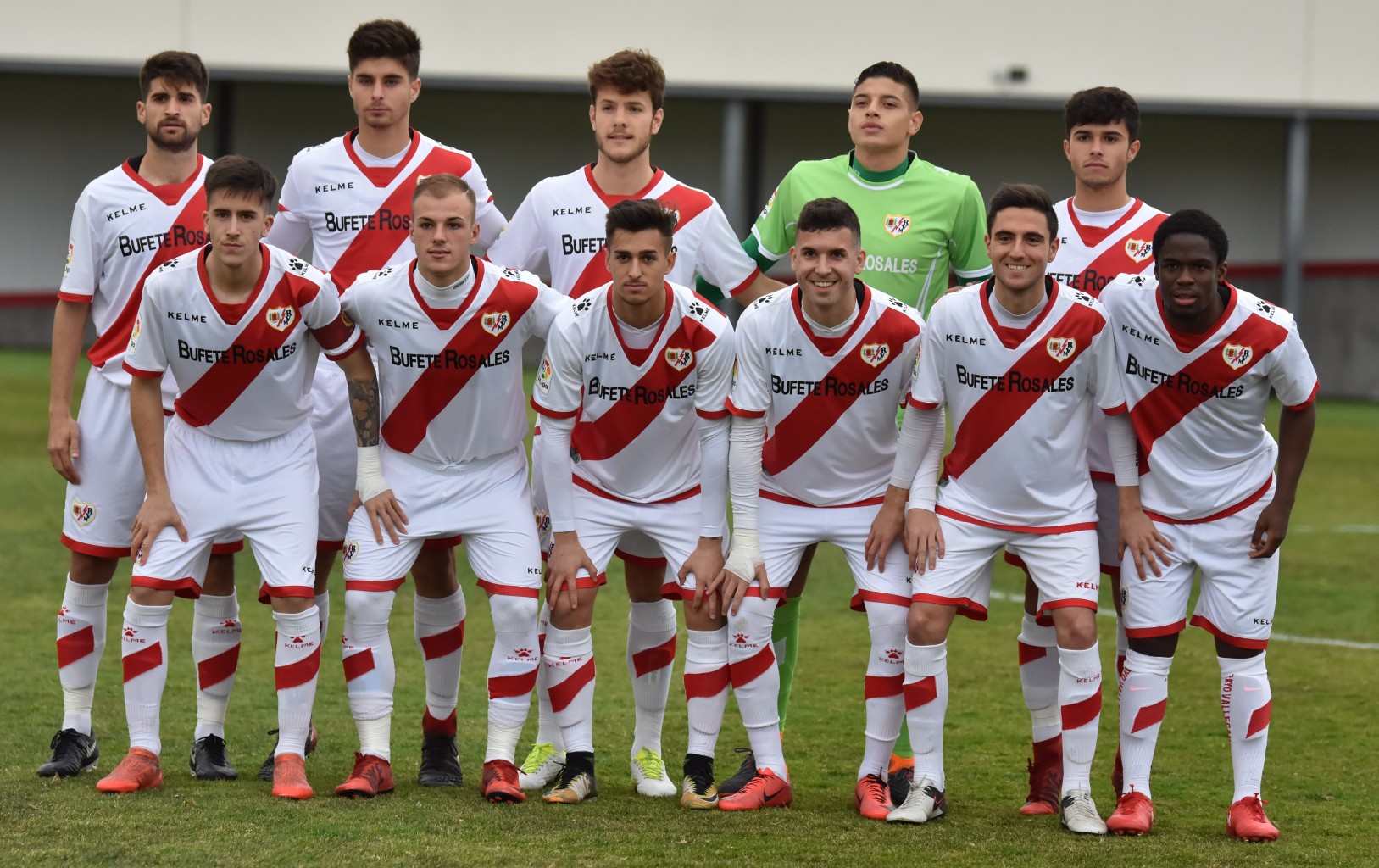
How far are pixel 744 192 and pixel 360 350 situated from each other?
20.8m

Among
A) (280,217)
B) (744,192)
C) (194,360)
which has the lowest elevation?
(194,360)

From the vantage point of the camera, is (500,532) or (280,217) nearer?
(500,532)

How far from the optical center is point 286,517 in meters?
5.00

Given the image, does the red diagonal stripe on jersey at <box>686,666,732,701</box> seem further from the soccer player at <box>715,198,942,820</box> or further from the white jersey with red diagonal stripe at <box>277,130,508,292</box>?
the white jersey with red diagonal stripe at <box>277,130,508,292</box>

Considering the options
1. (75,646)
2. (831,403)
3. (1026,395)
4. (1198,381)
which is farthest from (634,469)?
(75,646)

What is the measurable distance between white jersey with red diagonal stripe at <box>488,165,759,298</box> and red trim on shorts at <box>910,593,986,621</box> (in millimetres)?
1394

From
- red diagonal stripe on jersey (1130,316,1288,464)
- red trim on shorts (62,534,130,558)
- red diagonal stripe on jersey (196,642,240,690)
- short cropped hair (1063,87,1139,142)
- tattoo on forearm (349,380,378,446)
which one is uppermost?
short cropped hair (1063,87,1139,142)

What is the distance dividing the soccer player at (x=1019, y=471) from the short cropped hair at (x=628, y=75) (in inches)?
51.3

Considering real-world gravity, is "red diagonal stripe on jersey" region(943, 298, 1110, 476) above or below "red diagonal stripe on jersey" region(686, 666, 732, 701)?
above

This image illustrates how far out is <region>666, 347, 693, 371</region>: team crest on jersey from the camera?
16.7 ft

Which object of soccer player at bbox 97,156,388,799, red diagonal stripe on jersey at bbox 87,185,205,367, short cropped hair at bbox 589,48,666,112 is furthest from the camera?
short cropped hair at bbox 589,48,666,112

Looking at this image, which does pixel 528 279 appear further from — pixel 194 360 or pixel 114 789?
pixel 114 789

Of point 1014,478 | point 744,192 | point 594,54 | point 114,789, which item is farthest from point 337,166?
point 744,192

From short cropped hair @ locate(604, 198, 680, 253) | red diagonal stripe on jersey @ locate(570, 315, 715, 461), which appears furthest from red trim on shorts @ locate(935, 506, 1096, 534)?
short cropped hair @ locate(604, 198, 680, 253)
